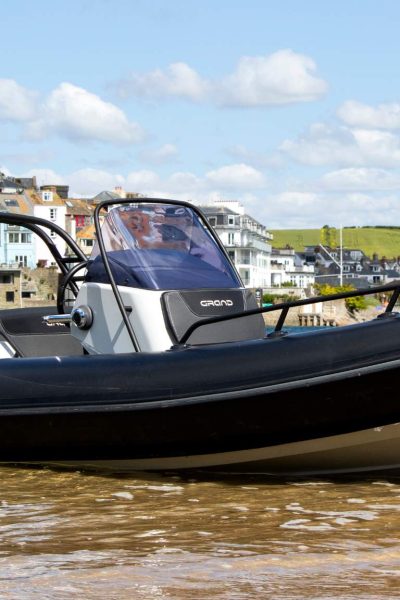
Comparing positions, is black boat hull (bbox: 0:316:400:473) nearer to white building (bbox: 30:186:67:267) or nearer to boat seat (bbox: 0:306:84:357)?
boat seat (bbox: 0:306:84:357)

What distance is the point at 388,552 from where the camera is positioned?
4.29m

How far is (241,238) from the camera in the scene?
109m

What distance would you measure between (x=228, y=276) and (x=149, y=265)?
538mm

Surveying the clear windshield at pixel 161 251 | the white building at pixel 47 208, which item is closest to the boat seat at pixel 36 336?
the clear windshield at pixel 161 251

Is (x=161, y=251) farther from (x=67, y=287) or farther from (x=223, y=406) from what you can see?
(x=223, y=406)

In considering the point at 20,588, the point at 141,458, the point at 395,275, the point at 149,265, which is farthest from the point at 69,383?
the point at 395,275

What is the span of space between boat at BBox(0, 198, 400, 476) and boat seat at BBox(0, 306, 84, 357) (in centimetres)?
76

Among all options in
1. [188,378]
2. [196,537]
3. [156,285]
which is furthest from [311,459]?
[156,285]

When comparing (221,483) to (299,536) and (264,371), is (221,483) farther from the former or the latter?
(299,536)

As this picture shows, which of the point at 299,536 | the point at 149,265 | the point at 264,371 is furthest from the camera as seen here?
the point at 149,265

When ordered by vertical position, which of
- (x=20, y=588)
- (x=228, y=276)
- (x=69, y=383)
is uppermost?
(x=228, y=276)

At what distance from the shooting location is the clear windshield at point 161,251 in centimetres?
667

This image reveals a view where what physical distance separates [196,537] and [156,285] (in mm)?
2194

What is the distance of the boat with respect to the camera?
5492mm
